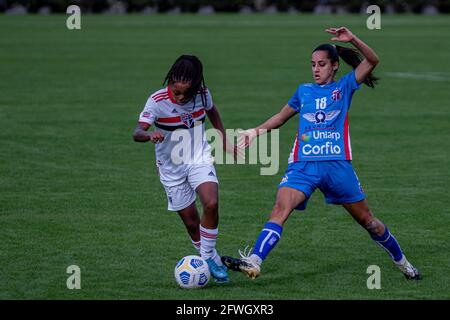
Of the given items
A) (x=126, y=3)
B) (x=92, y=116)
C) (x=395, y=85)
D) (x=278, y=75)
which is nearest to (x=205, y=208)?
(x=92, y=116)

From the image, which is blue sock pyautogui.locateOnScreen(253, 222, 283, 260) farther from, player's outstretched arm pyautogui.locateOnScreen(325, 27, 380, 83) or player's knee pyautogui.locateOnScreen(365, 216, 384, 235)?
player's outstretched arm pyautogui.locateOnScreen(325, 27, 380, 83)

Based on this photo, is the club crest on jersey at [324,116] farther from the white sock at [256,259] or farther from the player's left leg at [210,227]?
the white sock at [256,259]

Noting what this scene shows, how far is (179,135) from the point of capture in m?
8.97

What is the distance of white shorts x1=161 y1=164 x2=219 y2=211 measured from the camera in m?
8.91

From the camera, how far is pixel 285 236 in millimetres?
10680

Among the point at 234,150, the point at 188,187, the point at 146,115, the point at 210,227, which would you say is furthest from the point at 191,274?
the point at 146,115

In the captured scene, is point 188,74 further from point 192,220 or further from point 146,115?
point 192,220

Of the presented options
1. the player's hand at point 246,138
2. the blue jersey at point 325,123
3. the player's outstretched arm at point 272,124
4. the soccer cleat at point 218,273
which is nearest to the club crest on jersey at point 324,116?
the blue jersey at point 325,123

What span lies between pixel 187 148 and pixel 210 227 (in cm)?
73

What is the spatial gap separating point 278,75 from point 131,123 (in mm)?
10252

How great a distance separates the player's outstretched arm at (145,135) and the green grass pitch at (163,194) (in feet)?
4.07

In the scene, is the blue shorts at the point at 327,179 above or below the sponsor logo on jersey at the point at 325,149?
below

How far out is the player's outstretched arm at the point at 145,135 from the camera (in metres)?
→ 8.30

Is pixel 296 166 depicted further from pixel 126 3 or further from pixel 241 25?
pixel 126 3
